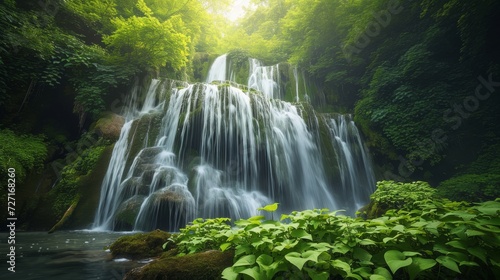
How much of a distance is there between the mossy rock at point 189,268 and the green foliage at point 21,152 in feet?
27.0

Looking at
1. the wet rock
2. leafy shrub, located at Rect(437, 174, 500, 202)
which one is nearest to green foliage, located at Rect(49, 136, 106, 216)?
the wet rock

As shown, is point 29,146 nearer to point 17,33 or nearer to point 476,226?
point 17,33

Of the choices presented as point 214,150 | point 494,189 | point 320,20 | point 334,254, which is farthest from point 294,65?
point 334,254

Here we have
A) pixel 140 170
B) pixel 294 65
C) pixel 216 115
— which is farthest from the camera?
pixel 294 65

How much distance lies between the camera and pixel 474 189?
8.03 meters

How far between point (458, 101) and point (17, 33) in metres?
19.4

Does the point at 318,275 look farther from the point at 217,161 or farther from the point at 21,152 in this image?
the point at 21,152

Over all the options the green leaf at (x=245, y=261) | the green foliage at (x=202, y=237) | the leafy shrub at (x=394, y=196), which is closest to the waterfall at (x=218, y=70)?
the leafy shrub at (x=394, y=196)

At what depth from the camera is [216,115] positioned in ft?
32.7

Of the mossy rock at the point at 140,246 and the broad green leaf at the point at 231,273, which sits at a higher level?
the broad green leaf at the point at 231,273

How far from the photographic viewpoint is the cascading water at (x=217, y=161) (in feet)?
23.1

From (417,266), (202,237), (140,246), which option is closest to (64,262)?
(140,246)

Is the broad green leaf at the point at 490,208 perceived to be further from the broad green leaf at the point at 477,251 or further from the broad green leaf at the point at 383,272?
A: the broad green leaf at the point at 383,272

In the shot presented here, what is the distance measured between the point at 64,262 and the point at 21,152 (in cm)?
731
